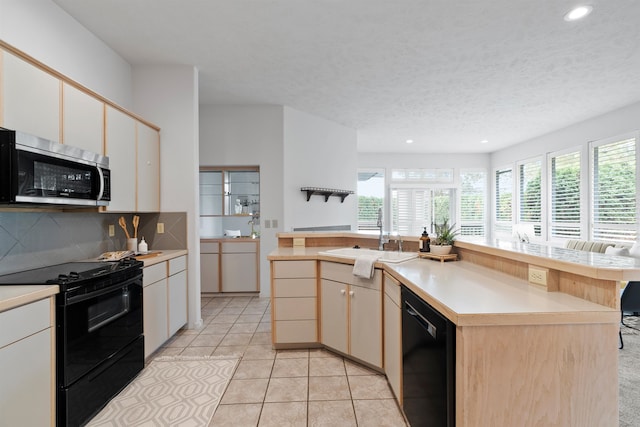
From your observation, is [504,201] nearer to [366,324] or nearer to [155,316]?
[366,324]

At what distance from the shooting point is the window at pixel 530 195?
621 centimetres

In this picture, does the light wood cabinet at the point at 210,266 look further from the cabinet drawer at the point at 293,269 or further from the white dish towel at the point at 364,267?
the white dish towel at the point at 364,267

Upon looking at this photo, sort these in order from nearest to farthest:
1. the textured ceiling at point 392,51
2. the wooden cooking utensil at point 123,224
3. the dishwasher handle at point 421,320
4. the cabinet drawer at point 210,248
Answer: the dishwasher handle at point 421,320
the textured ceiling at point 392,51
the wooden cooking utensil at point 123,224
the cabinet drawer at point 210,248

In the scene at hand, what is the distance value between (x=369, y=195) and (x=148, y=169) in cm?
565

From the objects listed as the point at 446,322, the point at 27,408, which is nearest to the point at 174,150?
the point at 27,408

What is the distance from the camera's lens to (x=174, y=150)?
10.7 ft

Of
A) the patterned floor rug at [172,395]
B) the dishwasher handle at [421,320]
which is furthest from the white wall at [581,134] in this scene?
the patterned floor rug at [172,395]

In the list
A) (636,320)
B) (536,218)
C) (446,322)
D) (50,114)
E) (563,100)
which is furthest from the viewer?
(536,218)

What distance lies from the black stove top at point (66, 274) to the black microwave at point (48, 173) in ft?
1.42

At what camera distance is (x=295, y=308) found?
2.67 m

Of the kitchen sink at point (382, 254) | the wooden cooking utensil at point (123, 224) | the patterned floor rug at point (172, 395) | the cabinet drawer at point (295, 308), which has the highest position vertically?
the wooden cooking utensil at point (123, 224)

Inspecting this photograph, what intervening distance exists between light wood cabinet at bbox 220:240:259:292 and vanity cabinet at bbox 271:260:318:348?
1876 mm

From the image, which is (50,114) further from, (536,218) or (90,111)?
(536,218)

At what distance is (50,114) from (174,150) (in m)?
1.40
